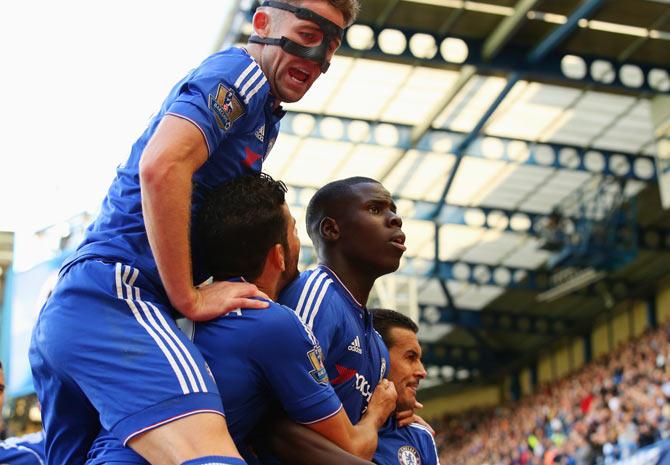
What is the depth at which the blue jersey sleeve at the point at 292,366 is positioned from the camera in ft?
13.8

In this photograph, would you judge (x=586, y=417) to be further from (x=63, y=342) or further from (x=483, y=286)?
(x=63, y=342)

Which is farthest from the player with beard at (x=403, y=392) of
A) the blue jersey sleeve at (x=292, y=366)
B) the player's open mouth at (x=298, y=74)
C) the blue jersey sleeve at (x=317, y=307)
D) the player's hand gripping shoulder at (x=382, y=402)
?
the player's open mouth at (x=298, y=74)

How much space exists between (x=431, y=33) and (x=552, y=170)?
27.8ft

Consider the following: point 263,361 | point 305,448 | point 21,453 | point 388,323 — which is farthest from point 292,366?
point 21,453

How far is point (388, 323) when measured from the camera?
5934mm

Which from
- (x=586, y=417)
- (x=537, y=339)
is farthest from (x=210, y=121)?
(x=537, y=339)

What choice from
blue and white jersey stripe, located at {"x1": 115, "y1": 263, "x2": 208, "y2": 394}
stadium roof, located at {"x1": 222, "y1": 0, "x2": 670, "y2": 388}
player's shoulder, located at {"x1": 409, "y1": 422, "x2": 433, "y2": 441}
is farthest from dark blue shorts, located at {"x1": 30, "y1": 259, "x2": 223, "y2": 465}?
stadium roof, located at {"x1": 222, "y1": 0, "x2": 670, "y2": 388}

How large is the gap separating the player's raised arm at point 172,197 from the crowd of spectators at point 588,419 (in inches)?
668

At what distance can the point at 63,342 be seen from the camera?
4059 millimetres

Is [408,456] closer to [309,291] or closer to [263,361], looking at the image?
[309,291]

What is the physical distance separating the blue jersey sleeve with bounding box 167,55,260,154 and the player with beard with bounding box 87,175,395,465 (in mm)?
268

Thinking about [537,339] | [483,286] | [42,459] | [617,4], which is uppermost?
[617,4]

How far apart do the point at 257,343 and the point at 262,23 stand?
4.13 ft

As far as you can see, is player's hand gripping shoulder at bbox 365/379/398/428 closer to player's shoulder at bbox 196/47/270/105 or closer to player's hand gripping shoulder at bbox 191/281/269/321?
player's hand gripping shoulder at bbox 191/281/269/321
